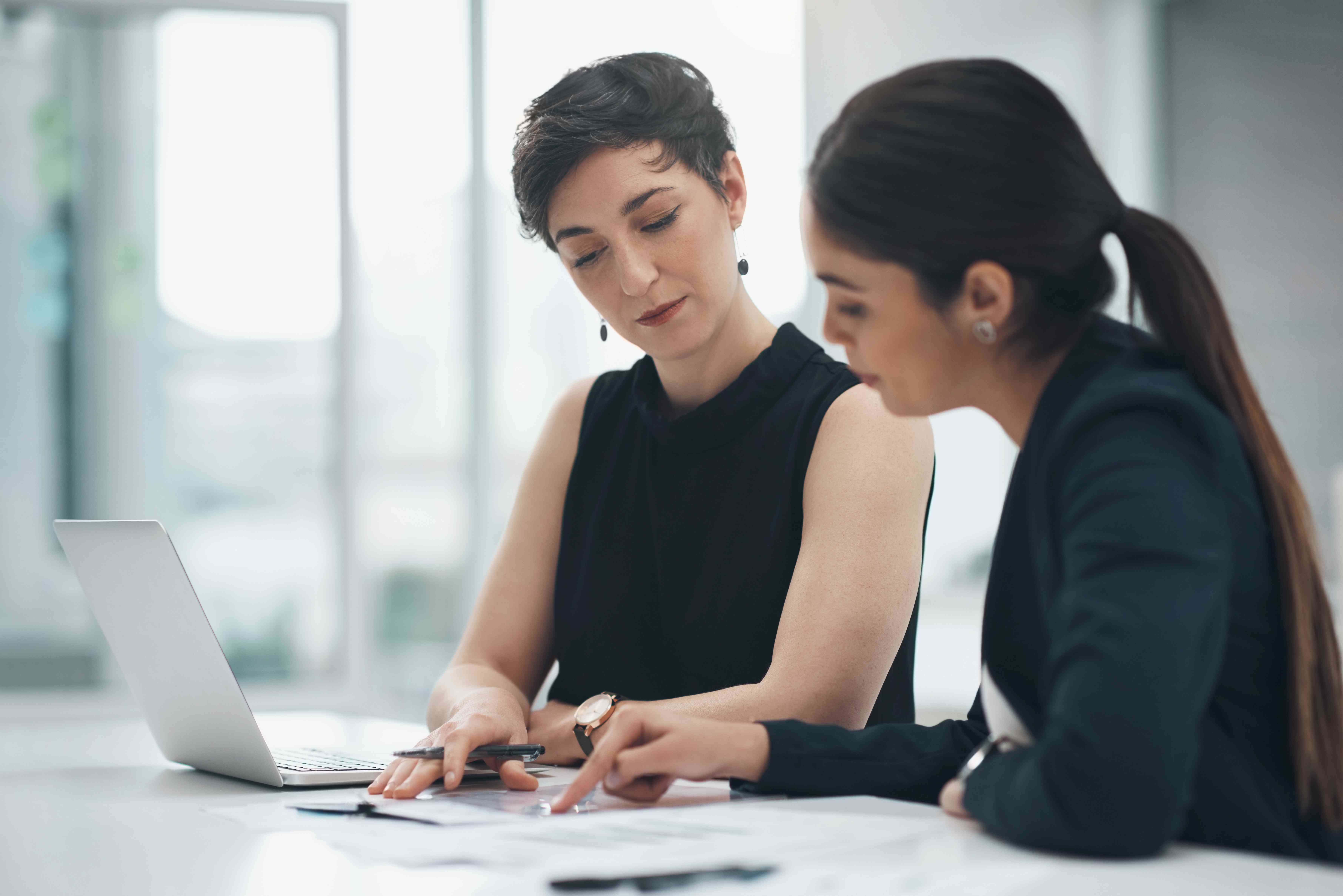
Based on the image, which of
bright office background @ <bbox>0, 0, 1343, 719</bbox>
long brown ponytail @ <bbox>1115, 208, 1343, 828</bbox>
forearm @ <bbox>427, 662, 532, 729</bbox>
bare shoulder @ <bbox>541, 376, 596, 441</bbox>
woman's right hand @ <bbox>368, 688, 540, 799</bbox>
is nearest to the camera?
long brown ponytail @ <bbox>1115, 208, 1343, 828</bbox>

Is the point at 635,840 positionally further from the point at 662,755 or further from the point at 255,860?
the point at 255,860

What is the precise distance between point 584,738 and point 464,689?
271 millimetres

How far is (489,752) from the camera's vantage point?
1.12m

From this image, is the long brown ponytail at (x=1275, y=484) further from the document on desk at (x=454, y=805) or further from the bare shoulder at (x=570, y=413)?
A: the bare shoulder at (x=570, y=413)

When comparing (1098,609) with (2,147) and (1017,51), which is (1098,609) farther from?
(2,147)

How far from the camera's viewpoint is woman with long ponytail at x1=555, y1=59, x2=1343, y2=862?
0.71 m

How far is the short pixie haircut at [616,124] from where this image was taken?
56.2 inches

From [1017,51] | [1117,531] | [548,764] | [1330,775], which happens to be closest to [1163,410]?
[1117,531]

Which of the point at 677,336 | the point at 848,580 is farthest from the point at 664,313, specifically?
the point at 848,580

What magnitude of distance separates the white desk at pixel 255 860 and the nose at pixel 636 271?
0.67 metres

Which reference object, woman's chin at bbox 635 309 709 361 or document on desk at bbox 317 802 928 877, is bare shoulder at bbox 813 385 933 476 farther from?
document on desk at bbox 317 802 928 877

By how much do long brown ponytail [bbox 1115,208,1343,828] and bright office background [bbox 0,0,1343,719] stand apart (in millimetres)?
2269

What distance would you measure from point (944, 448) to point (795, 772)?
98.5 inches

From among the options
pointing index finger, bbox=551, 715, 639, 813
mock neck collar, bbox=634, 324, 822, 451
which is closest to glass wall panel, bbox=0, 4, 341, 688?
mock neck collar, bbox=634, 324, 822, 451
